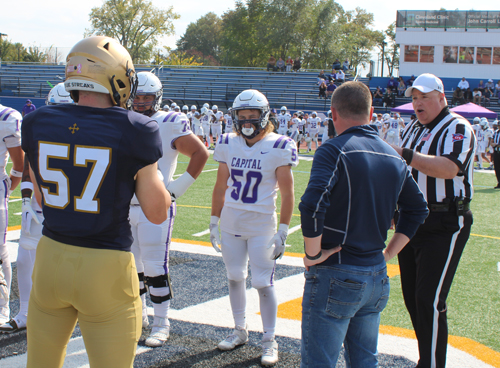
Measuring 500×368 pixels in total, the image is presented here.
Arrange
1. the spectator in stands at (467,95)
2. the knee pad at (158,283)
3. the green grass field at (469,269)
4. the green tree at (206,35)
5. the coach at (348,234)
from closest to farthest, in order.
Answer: the coach at (348,234) → the knee pad at (158,283) → the green grass field at (469,269) → the spectator in stands at (467,95) → the green tree at (206,35)

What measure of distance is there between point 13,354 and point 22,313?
0.49 m

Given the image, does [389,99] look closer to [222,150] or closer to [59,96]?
[222,150]

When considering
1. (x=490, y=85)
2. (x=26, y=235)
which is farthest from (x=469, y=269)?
(x=490, y=85)

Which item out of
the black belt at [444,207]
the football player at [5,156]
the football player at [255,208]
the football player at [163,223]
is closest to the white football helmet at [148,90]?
the football player at [163,223]

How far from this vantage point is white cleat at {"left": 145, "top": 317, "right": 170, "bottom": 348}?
3.43 metres

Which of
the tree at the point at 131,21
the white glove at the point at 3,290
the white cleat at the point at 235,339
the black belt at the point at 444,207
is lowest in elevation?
the white cleat at the point at 235,339

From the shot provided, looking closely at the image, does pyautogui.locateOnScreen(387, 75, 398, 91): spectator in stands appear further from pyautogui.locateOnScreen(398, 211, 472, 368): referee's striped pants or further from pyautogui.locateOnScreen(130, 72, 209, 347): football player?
pyautogui.locateOnScreen(398, 211, 472, 368): referee's striped pants

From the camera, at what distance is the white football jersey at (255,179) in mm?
3346

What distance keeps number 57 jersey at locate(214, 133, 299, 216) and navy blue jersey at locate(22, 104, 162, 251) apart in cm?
153

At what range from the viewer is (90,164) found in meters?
1.82

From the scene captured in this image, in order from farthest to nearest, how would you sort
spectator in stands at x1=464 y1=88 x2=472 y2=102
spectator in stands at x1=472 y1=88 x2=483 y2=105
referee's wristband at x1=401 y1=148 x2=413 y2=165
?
1. spectator in stands at x1=464 y1=88 x2=472 y2=102
2. spectator in stands at x1=472 y1=88 x2=483 y2=105
3. referee's wristband at x1=401 y1=148 x2=413 y2=165

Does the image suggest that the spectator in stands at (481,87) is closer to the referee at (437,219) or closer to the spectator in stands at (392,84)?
the spectator in stands at (392,84)

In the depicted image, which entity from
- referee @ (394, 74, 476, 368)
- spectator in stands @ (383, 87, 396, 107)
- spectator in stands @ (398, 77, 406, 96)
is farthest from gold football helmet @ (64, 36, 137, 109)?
spectator in stands @ (398, 77, 406, 96)

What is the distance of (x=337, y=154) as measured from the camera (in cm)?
217
